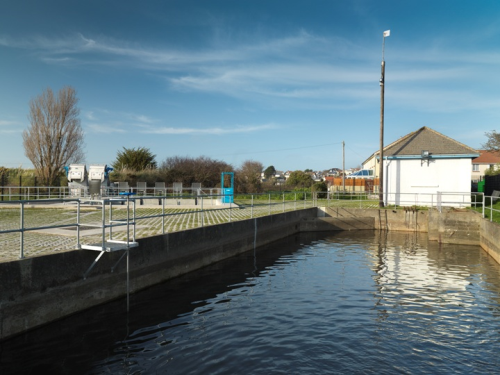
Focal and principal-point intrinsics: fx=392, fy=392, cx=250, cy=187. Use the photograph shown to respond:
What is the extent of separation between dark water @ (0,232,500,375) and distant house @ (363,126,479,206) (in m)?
14.2

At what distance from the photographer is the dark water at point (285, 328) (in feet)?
19.8

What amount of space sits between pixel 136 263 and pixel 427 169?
73.4ft

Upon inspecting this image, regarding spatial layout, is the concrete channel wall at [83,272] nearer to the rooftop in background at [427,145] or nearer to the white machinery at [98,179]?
the white machinery at [98,179]

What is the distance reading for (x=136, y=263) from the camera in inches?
382

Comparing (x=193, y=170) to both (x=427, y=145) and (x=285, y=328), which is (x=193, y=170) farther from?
(x=285, y=328)

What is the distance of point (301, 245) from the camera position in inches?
749

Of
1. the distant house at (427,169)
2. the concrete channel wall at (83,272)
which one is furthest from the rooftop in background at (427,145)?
the concrete channel wall at (83,272)

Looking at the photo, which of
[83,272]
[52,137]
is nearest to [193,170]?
[52,137]

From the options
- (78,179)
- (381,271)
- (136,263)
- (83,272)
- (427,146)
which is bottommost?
(381,271)

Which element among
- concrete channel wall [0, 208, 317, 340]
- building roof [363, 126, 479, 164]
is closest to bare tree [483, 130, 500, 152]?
building roof [363, 126, 479, 164]

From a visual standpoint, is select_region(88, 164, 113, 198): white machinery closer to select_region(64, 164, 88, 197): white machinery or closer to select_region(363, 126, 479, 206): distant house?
select_region(64, 164, 88, 197): white machinery

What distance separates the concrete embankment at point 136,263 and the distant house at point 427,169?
550 centimetres

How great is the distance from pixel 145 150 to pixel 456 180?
28032 millimetres

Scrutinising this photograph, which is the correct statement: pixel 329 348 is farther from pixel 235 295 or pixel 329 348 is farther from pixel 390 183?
pixel 390 183
